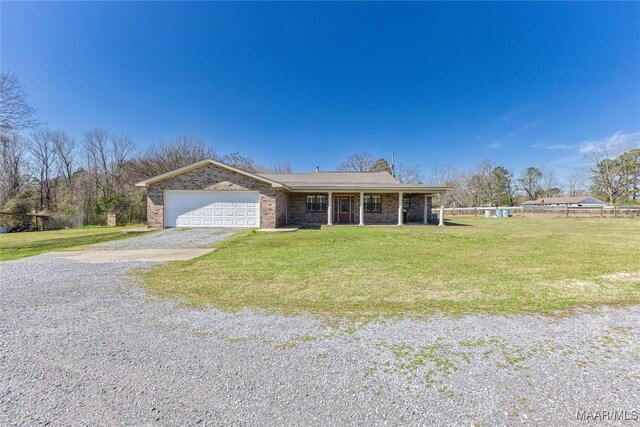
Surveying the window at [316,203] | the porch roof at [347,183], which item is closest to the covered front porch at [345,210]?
the window at [316,203]

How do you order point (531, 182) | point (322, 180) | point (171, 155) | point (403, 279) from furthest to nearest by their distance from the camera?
point (531, 182), point (171, 155), point (322, 180), point (403, 279)

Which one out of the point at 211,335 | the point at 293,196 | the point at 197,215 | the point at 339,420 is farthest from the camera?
the point at 293,196

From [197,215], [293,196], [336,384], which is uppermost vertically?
[293,196]

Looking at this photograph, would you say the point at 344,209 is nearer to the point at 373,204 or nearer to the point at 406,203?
the point at 373,204

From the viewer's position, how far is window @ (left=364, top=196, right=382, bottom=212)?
1756 centimetres

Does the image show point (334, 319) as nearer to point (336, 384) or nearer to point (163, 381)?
point (336, 384)

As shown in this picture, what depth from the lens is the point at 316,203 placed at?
17.5 meters

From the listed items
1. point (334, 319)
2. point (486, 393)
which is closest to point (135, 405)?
point (334, 319)

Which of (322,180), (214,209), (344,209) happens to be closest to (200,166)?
(214,209)

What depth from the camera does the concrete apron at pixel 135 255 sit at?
22.0 feet

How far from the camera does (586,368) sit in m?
2.27

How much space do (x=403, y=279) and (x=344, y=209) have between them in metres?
12.8

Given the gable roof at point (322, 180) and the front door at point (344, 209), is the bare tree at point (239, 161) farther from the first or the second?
the front door at point (344, 209)

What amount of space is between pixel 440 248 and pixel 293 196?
1081cm
